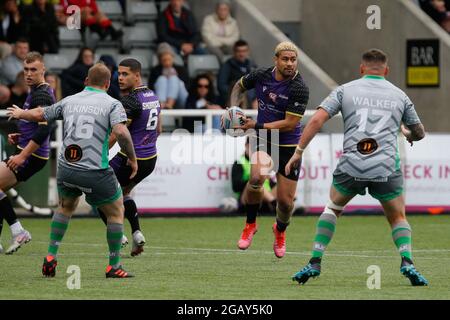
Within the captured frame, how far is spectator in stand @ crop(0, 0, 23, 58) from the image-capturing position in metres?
23.8

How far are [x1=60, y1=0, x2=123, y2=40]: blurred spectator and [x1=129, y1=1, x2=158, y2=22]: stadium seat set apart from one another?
1054 mm

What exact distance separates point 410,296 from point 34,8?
14558 millimetres

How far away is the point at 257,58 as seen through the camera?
2600 centimetres

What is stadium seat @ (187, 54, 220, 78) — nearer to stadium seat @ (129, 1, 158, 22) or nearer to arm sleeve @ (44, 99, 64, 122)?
stadium seat @ (129, 1, 158, 22)

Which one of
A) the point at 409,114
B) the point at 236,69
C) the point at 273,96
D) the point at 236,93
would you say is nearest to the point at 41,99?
the point at 236,93

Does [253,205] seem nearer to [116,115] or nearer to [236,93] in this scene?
[236,93]

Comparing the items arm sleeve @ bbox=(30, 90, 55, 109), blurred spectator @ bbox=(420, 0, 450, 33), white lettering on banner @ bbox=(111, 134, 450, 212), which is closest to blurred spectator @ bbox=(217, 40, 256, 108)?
white lettering on banner @ bbox=(111, 134, 450, 212)

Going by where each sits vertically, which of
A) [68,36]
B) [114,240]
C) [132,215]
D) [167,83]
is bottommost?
[132,215]

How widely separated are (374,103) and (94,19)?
13666 millimetres

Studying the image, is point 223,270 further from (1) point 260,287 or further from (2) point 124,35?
(2) point 124,35

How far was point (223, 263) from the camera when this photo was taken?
14.1 meters

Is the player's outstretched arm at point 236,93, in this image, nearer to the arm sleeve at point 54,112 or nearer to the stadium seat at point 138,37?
the arm sleeve at point 54,112

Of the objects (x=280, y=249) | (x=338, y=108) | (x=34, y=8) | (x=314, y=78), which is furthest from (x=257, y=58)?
(x=338, y=108)

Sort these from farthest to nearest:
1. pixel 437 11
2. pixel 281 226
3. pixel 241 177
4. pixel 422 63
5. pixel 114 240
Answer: pixel 437 11
pixel 422 63
pixel 241 177
pixel 281 226
pixel 114 240
